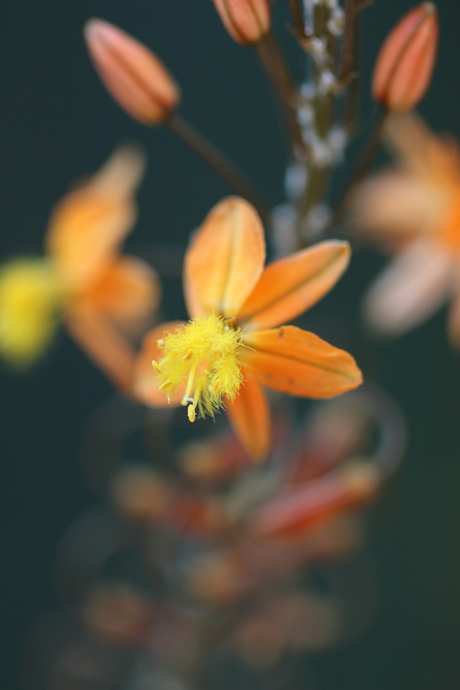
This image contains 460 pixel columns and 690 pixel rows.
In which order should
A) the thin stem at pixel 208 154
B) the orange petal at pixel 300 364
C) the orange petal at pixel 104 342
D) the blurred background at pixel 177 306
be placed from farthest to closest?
the blurred background at pixel 177 306
the orange petal at pixel 104 342
the thin stem at pixel 208 154
the orange petal at pixel 300 364

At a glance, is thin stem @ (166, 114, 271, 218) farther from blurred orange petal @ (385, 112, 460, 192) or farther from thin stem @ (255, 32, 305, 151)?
blurred orange petal @ (385, 112, 460, 192)

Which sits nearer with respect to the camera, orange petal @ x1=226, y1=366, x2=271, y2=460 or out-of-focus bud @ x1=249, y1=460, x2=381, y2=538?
orange petal @ x1=226, y1=366, x2=271, y2=460

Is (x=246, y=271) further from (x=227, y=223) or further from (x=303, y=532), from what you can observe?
(x=303, y=532)

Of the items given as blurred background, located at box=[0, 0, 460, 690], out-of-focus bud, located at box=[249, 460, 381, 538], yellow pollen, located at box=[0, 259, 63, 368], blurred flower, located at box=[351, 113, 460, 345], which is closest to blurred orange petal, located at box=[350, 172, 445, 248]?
blurred flower, located at box=[351, 113, 460, 345]

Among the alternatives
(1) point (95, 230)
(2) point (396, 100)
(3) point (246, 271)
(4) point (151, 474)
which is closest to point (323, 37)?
(2) point (396, 100)

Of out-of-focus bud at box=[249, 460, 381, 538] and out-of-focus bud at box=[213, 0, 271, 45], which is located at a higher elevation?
out-of-focus bud at box=[213, 0, 271, 45]

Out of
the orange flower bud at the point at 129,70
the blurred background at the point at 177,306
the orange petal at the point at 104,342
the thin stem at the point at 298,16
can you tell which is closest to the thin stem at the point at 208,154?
the orange flower bud at the point at 129,70

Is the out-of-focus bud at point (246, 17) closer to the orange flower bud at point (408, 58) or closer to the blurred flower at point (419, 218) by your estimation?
the orange flower bud at point (408, 58)
